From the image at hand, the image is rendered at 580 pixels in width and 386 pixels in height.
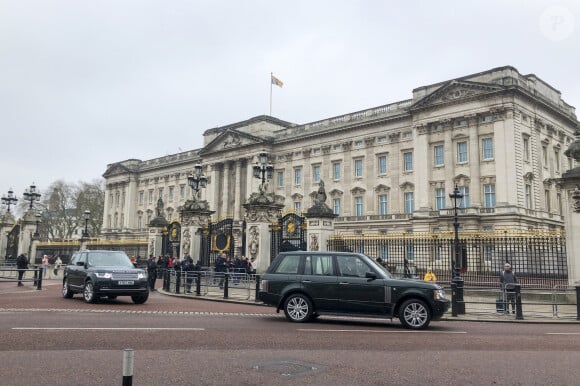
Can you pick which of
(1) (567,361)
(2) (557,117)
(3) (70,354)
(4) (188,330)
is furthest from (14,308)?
(2) (557,117)

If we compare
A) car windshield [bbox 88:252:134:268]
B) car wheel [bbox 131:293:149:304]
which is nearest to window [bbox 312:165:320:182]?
car windshield [bbox 88:252:134:268]

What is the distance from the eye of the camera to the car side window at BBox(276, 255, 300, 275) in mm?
12102

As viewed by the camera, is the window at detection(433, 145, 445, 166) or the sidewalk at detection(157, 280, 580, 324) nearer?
the sidewalk at detection(157, 280, 580, 324)

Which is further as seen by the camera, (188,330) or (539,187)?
(539,187)

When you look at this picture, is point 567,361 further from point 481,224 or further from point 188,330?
point 481,224

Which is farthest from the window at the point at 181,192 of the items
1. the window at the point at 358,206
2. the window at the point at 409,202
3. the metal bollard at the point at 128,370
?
the metal bollard at the point at 128,370

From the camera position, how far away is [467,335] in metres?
10.4

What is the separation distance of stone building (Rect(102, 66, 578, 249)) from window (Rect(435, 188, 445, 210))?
0.12m

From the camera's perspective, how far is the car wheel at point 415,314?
1103 cm

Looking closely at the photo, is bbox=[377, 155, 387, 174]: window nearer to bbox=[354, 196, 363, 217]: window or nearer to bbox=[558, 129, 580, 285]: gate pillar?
bbox=[354, 196, 363, 217]: window

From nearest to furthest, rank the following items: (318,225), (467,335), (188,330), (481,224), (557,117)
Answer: (188,330) → (467,335) → (318,225) → (481,224) → (557,117)

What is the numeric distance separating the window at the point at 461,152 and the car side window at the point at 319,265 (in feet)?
135

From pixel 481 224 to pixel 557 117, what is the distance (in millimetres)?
15973

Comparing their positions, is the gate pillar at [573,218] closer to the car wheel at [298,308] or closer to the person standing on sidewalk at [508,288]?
the person standing on sidewalk at [508,288]
